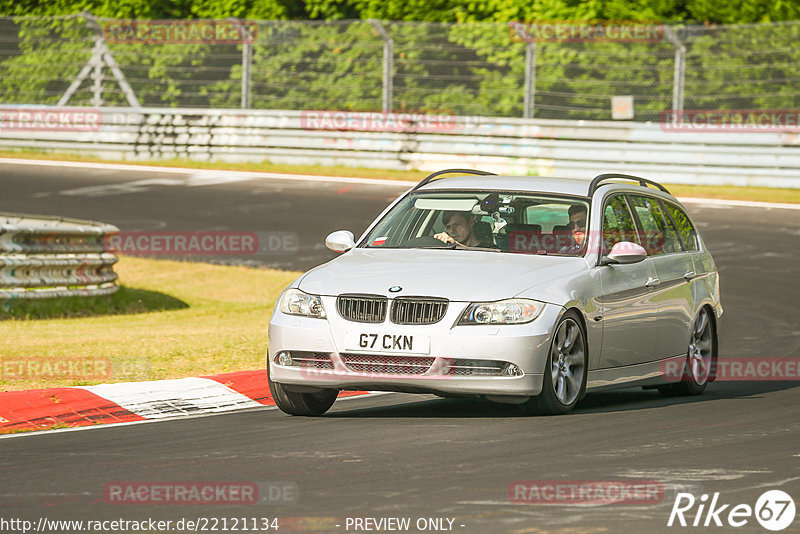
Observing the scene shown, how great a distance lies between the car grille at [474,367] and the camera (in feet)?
28.6

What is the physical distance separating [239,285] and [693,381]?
8614mm

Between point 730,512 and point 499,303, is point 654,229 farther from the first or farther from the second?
point 730,512

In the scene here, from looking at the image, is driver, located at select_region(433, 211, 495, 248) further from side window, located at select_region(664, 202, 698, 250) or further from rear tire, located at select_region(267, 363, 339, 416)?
side window, located at select_region(664, 202, 698, 250)

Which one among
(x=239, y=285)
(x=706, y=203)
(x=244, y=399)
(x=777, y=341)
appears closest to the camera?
(x=244, y=399)

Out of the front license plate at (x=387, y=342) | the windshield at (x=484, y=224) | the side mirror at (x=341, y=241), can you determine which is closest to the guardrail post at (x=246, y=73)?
the windshield at (x=484, y=224)

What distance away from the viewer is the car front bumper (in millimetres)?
8695

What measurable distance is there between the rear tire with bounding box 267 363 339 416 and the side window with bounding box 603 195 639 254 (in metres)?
2.21

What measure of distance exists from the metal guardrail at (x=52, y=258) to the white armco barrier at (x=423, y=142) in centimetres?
1198

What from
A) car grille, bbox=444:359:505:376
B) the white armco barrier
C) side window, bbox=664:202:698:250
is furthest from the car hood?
the white armco barrier

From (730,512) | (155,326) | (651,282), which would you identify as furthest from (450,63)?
(730,512)

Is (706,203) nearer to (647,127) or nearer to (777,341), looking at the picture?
(647,127)

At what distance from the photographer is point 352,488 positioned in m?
6.77

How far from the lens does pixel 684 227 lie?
11688mm

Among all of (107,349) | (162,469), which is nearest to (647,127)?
(107,349)
